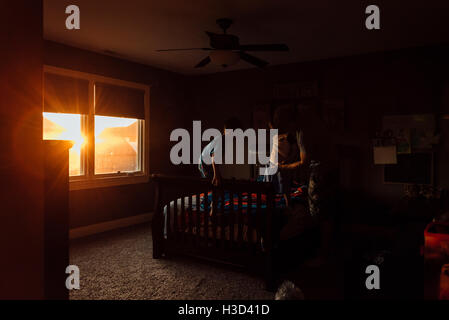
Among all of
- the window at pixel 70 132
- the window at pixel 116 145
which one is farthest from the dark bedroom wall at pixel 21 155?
the window at pixel 116 145

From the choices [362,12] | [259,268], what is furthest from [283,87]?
[259,268]

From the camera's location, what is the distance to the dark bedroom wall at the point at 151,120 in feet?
14.2

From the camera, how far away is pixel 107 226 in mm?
4742

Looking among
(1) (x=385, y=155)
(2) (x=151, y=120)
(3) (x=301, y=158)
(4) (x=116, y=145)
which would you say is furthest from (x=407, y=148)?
(4) (x=116, y=145)

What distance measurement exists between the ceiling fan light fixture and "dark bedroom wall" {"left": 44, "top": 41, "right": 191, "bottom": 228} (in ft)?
7.29

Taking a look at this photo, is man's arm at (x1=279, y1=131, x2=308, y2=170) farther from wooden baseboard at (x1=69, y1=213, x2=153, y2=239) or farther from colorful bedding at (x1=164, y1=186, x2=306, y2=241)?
wooden baseboard at (x1=69, y1=213, x2=153, y2=239)

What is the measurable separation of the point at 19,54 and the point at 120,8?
82.2 inches

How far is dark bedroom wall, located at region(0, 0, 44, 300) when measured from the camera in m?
1.25

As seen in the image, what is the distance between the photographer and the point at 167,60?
5.03 metres

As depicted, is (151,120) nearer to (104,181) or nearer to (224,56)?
(104,181)

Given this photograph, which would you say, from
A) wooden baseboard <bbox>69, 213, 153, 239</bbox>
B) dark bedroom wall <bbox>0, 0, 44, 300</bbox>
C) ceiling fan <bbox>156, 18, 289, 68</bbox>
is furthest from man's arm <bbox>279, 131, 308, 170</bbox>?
wooden baseboard <bbox>69, 213, 153, 239</bbox>

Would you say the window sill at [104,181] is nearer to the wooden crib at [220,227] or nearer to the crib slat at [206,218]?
the wooden crib at [220,227]

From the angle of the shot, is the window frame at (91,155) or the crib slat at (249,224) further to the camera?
the window frame at (91,155)

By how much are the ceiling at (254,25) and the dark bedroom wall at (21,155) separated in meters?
1.91
